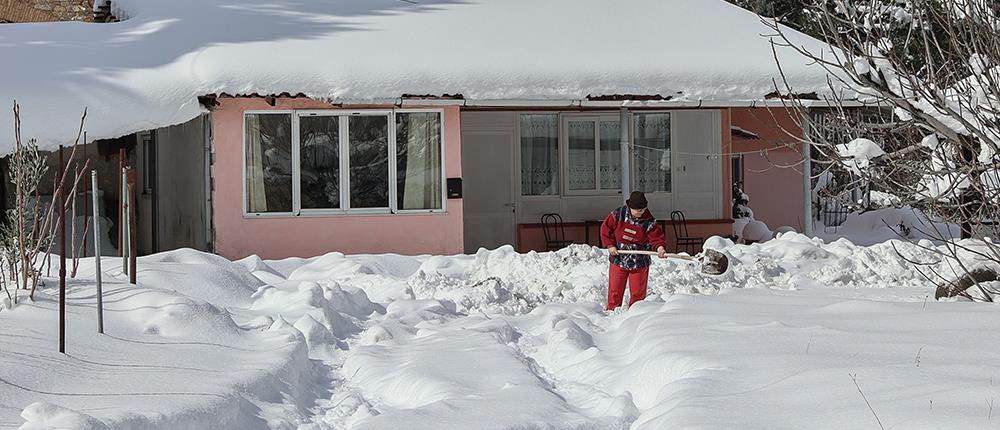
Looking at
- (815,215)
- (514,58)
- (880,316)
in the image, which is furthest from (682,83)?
(815,215)

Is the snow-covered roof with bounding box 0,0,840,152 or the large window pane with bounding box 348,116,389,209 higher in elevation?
the snow-covered roof with bounding box 0,0,840,152

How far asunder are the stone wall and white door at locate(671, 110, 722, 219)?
11639 mm

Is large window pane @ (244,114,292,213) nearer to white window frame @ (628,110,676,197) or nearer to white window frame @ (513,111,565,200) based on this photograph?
white window frame @ (513,111,565,200)

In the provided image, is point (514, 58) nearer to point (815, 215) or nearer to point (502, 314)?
point (502, 314)

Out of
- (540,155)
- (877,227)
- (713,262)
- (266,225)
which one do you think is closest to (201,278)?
(266,225)

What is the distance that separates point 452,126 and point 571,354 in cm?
680

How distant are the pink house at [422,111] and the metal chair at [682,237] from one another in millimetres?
88

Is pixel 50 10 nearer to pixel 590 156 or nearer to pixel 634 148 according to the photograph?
pixel 590 156

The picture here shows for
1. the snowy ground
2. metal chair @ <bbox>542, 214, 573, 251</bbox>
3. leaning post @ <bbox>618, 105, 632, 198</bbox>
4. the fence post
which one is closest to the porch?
metal chair @ <bbox>542, 214, 573, 251</bbox>

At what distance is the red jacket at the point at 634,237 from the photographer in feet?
33.9

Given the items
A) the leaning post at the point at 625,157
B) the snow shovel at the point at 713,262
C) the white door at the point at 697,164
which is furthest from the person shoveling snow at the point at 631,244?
the white door at the point at 697,164

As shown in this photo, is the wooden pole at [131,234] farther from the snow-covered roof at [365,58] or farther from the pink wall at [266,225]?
the pink wall at [266,225]

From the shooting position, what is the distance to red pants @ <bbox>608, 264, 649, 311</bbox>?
10.4 m

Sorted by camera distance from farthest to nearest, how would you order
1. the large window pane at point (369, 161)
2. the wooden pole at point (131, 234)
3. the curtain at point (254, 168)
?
the large window pane at point (369, 161) → the curtain at point (254, 168) → the wooden pole at point (131, 234)
